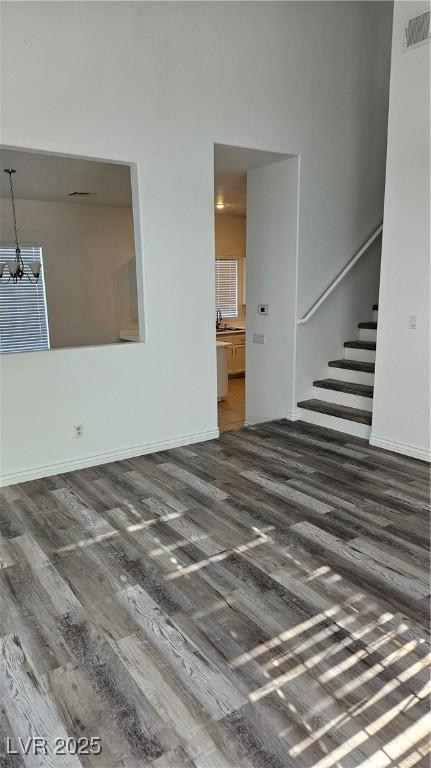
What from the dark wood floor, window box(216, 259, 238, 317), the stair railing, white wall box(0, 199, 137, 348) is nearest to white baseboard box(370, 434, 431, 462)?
the dark wood floor

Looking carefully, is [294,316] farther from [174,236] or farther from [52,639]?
[52,639]

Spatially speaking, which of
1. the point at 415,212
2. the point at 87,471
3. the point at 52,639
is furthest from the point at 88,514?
the point at 415,212

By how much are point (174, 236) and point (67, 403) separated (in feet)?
5.25

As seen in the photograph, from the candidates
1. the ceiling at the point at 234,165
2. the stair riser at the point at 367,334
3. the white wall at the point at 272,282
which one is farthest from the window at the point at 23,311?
the stair riser at the point at 367,334

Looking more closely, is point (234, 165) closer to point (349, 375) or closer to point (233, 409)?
point (349, 375)

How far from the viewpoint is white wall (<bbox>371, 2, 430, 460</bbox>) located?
3844 millimetres

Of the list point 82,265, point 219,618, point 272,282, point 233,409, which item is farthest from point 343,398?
point 82,265

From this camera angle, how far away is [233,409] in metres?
7.15

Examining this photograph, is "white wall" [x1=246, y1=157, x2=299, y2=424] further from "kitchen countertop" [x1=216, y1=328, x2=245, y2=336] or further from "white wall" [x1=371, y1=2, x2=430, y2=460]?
"kitchen countertop" [x1=216, y1=328, x2=245, y2=336]

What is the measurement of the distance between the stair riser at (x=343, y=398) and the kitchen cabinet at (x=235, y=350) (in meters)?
3.82

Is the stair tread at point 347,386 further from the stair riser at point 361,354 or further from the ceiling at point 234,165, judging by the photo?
the ceiling at point 234,165

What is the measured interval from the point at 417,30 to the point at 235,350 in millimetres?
5841

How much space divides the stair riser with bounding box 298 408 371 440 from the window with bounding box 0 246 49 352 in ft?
13.6

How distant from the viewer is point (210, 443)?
15.1 ft
